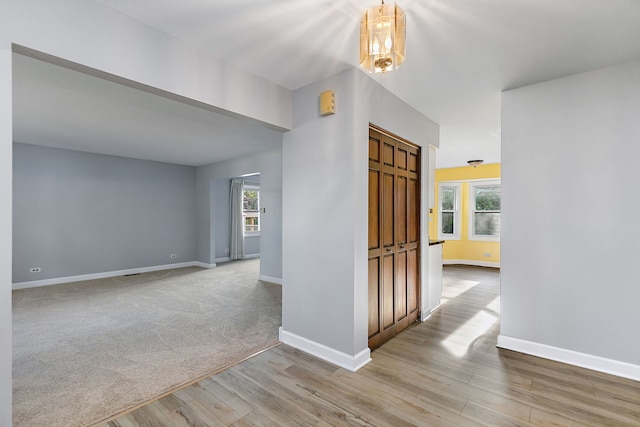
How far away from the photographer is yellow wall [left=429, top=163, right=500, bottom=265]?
7262 millimetres

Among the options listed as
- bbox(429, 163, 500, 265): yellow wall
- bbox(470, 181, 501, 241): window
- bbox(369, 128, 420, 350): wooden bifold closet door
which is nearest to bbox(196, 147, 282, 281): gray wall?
bbox(369, 128, 420, 350): wooden bifold closet door

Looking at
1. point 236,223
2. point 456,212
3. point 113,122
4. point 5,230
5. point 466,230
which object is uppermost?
point 113,122

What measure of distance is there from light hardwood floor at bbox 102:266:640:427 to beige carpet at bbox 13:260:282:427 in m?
0.30

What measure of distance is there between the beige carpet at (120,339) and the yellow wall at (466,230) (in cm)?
504

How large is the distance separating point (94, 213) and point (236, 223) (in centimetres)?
317

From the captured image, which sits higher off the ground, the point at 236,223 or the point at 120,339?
the point at 236,223

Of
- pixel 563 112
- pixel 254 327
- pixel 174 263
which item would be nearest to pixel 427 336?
pixel 254 327

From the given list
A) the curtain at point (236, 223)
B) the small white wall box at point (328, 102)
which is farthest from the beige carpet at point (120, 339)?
the curtain at point (236, 223)

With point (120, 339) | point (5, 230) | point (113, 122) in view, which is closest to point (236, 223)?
point (113, 122)

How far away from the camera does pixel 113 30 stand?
1.78 m

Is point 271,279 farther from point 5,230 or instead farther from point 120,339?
point 5,230

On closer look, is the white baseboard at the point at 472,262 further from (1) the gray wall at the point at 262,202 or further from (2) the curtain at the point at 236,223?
(2) the curtain at the point at 236,223

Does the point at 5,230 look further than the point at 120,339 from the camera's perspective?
No

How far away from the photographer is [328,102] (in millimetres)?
2594
